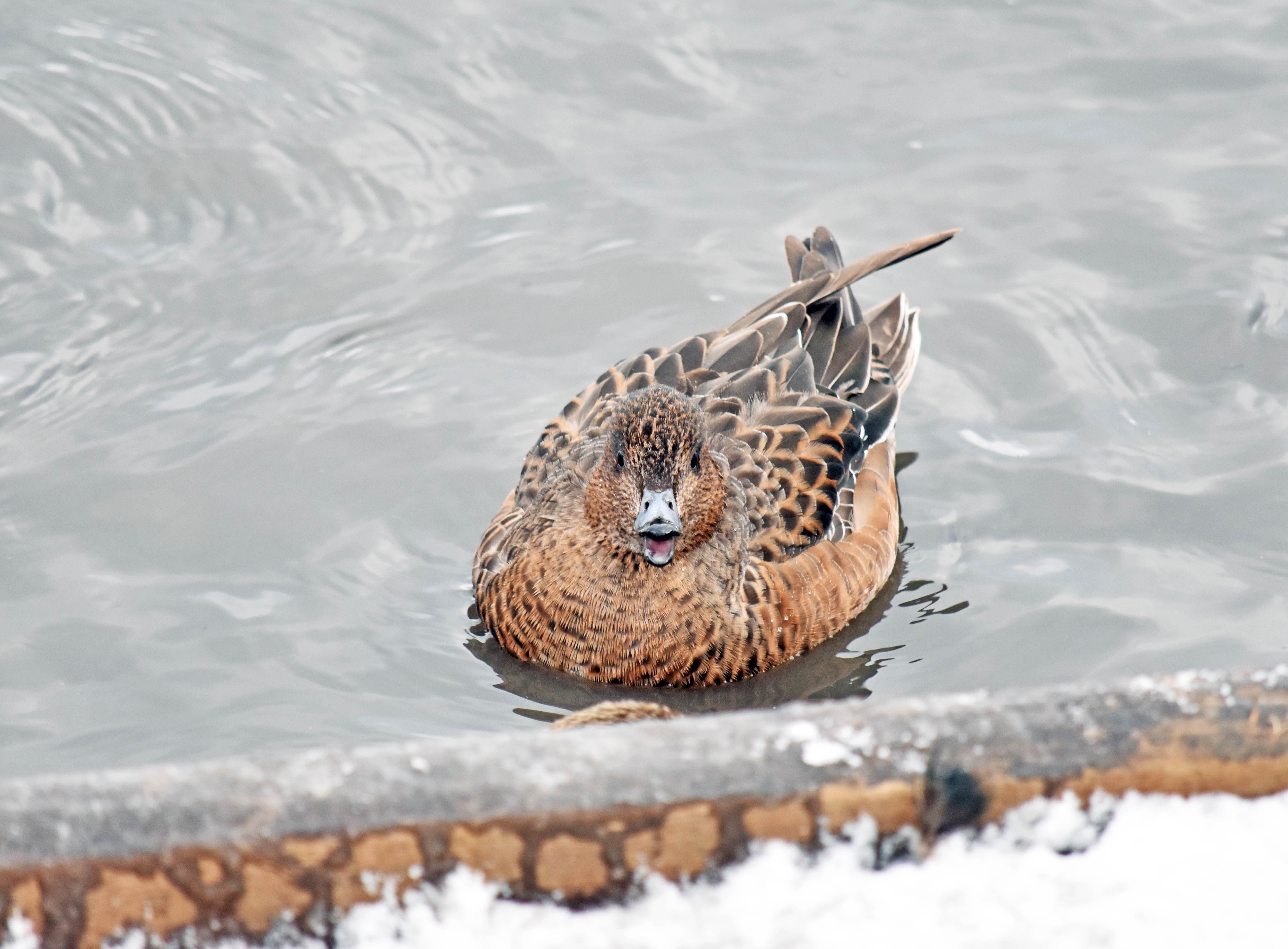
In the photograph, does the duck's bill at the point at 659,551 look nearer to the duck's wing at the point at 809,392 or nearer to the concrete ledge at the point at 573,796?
the duck's wing at the point at 809,392

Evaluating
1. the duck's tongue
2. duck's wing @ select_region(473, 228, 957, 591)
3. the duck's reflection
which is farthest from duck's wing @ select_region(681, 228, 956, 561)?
the duck's tongue

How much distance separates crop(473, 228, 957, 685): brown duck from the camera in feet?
20.7

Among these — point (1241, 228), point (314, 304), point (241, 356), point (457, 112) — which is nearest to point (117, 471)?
point (241, 356)

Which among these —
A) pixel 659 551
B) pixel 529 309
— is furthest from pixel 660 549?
A: pixel 529 309

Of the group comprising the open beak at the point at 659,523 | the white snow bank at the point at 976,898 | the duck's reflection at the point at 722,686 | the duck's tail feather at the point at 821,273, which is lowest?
the white snow bank at the point at 976,898

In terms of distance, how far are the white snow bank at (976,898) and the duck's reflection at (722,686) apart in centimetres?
294

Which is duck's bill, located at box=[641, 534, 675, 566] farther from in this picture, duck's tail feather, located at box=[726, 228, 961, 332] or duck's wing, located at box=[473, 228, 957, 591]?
duck's tail feather, located at box=[726, 228, 961, 332]

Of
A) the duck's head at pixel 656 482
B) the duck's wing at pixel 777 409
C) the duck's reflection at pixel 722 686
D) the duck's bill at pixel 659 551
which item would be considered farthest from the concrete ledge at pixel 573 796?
the duck's wing at pixel 777 409

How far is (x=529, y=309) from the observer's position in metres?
8.44

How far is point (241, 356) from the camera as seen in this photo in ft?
26.2

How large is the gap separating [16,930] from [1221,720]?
2505mm

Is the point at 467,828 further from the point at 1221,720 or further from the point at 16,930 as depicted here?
the point at 1221,720

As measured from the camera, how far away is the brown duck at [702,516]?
20.7ft

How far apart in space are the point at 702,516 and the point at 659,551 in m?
0.31
